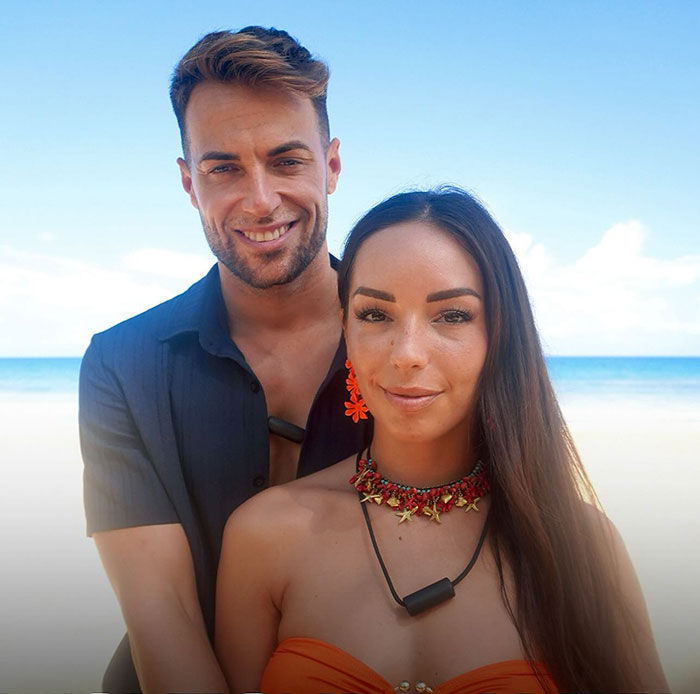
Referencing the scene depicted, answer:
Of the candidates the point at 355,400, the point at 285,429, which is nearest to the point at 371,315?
the point at 355,400

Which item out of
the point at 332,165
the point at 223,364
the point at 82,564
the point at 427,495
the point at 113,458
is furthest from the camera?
the point at 82,564

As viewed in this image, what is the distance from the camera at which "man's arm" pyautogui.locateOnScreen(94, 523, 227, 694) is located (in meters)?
2.25

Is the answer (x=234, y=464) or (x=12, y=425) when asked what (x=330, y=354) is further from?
(x=12, y=425)

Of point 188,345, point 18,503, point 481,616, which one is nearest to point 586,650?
point 481,616

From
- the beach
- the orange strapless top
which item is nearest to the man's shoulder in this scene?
the orange strapless top

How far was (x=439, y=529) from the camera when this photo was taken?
212 centimetres

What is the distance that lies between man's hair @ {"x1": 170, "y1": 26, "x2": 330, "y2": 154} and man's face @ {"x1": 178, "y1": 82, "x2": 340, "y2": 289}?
0.11 feet

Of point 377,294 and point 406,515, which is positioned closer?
point 377,294

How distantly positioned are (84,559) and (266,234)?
11.0ft

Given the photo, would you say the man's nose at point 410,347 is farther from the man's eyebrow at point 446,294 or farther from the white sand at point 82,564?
the white sand at point 82,564

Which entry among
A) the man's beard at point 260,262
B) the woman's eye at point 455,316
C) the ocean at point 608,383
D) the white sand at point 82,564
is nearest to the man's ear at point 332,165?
the man's beard at point 260,262

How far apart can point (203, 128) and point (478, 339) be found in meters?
1.38

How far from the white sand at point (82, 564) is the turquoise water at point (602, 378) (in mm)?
9119

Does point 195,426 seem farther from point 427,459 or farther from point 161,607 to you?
point 427,459
